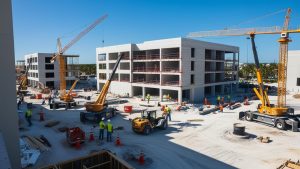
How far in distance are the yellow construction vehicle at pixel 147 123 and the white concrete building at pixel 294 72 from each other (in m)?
48.3

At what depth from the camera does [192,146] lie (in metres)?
19.4

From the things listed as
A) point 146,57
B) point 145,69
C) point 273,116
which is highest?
point 146,57

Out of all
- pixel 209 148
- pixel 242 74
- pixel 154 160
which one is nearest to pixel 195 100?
pixel 209 148

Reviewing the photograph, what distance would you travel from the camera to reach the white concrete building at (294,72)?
2290 inches

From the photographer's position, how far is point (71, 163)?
35.0 feet

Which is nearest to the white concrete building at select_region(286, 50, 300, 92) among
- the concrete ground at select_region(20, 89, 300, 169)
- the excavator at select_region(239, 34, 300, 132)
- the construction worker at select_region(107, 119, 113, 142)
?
the excavator at select_region(239, 34, 300, 132)

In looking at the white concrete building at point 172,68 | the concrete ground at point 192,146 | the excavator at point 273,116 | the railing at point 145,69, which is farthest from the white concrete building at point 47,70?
the excavator at point 273,116

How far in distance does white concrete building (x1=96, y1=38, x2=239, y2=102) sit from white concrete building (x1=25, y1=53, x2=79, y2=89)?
17.9 meters

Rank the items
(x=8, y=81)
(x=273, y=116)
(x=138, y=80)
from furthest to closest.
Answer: (x=138, y=80) < (x=273, y=116) < (x=8, y=81)

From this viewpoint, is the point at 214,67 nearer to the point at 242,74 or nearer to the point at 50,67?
the point at 50,67

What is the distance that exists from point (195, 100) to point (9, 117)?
37.5 m

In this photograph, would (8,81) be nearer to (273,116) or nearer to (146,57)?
(273,116)

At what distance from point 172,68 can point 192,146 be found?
1219 inches

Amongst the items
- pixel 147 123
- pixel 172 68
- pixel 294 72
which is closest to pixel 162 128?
pixel 147 123
